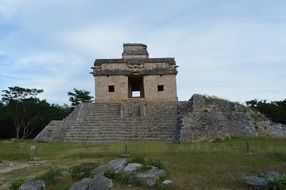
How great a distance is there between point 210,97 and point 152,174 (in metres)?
15.6

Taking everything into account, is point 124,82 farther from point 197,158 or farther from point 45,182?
point 45,182

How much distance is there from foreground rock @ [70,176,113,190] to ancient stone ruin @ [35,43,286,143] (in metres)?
11.0

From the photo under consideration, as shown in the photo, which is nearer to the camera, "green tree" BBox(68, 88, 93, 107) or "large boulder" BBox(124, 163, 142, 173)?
"large boulder" BBox(124, 163, 142, 173)

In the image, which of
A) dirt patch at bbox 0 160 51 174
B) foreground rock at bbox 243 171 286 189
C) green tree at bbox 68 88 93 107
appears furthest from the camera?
green tree at bbox 68 88 93 107

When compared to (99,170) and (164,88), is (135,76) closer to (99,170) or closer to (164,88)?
(164,88)

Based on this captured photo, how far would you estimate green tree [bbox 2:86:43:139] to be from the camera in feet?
126

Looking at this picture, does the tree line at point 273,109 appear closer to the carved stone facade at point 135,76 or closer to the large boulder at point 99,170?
the carved stone facade at point 135,76

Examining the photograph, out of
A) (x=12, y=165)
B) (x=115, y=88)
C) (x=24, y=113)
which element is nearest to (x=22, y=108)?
(x=24, y=113)

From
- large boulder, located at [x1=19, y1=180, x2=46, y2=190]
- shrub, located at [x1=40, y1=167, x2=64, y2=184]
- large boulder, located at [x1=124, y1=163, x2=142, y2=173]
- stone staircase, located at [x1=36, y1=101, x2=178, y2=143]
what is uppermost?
stone staircase, located at [x1=36, y1=101, x2=178, y2=143]

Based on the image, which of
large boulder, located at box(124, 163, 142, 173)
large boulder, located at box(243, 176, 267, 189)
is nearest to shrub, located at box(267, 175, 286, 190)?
large boulder, located at box(243, 176, 267, 189)

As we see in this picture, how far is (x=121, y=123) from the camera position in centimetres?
Result: 2230

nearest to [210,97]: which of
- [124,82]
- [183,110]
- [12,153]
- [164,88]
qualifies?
[183,110]

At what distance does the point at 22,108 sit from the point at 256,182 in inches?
1346

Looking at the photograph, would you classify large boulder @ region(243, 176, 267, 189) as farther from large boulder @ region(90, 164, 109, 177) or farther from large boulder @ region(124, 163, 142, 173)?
large boulder @ region(90, 164, 109, 177)
